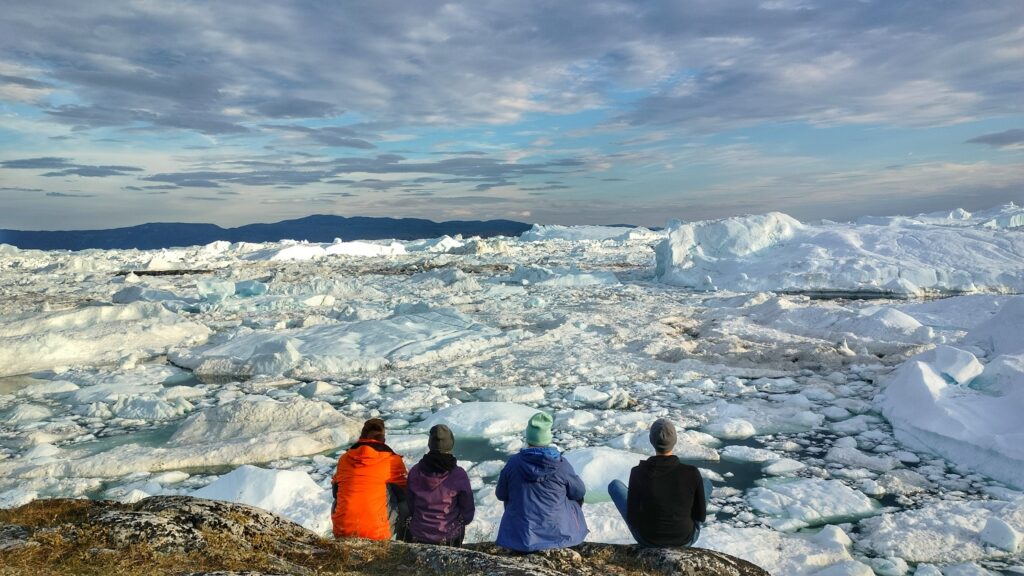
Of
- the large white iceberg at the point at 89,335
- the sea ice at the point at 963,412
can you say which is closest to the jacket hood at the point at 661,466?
the sea ice at the point at 963,412

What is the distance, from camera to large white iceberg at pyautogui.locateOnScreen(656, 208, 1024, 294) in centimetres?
1808

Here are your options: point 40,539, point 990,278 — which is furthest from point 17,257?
point 990,278

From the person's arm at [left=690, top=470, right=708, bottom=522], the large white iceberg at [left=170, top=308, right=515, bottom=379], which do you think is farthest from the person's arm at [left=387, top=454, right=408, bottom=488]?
the large white iceberg at [left=170, top=308, right=515, bottom=379]

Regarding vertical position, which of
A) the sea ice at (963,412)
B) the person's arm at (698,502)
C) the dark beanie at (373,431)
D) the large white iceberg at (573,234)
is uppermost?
the large white iceberg at (573,234)

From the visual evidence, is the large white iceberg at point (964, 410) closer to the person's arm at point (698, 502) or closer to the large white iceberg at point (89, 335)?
the person's arm at point (698, 502)

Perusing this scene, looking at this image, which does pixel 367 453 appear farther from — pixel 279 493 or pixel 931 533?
pixel 931 533

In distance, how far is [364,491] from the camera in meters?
3.41

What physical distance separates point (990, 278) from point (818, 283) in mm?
4421

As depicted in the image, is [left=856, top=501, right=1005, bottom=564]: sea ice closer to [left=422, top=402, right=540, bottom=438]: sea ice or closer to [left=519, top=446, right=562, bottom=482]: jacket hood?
[left=519, top=446, right=562, bottom=482]: jacket hood

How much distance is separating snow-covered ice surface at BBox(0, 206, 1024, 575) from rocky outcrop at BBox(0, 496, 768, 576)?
53.3 inches

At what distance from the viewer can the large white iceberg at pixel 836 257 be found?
59.3 feet

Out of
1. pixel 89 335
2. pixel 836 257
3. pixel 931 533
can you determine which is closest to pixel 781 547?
pixel 931 533

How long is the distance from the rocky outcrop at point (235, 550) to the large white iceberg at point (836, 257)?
17.3 m

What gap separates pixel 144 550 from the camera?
264cm
